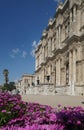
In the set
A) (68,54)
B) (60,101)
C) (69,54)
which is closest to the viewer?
(60,101)

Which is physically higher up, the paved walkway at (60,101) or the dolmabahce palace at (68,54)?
the dolmabahce palace at (68,54)

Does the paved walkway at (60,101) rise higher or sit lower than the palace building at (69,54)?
lower

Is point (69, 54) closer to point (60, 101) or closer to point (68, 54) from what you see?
point (68, 54)

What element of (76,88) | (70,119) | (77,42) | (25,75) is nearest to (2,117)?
(70,119)

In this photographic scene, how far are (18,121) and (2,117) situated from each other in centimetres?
120

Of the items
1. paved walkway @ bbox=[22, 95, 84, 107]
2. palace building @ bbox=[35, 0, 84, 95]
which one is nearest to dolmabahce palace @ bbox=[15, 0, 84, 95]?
palace building @ bbox=[35, 0, 84, 95]

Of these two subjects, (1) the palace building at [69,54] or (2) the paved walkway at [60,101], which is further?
(1) the palace building at [69,54]

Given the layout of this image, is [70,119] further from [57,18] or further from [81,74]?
[57,18]

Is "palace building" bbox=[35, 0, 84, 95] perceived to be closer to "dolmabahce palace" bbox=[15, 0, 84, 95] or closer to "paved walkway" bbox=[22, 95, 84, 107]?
"dolmabahce palace" bbox=[15, 0, 84, 95]

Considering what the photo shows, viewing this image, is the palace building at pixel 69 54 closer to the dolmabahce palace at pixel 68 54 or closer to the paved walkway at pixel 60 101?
the dolmabahce palace at pixel 68 54

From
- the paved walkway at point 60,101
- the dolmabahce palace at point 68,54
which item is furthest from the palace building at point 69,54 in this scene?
the paved walkway at point 60,101

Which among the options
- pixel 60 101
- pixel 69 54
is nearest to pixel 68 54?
pixel 69 54

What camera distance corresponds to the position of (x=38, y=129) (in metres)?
2.02

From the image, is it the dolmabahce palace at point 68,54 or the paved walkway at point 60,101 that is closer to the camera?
the paved walkway at point 60,101
